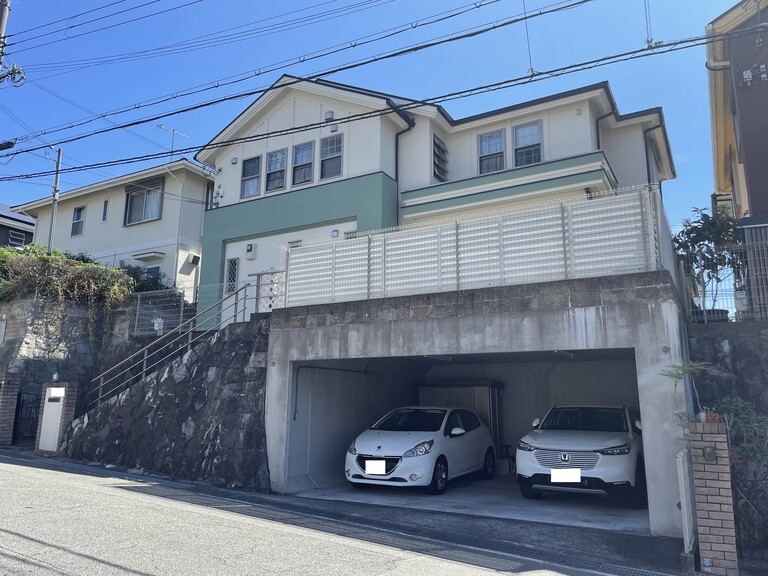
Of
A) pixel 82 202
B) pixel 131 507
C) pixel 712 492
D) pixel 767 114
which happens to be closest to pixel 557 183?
pixel 767 114

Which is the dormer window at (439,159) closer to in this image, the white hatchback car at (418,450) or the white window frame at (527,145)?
the white window frame at (527,145)

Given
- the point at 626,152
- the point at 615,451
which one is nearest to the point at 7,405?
the point at 615,451

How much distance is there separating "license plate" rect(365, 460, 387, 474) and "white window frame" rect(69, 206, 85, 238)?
1890cm

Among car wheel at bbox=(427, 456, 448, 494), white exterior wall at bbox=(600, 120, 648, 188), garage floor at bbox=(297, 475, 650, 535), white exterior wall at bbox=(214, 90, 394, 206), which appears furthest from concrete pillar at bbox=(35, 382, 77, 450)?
white exterior wall at bbox=(600, 120, 648, 188)

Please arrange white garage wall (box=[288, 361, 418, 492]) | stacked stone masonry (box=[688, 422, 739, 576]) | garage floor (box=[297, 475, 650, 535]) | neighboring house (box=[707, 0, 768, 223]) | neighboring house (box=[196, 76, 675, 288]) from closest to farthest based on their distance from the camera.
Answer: stacked stone masonry (box=[688, 422, 739, 576])
garage floor (box=[297, 475, 650, 535])
white garage wall (box=[288, 361, 418, 492])
neighboring house (box=[707, 0, 768, 223])
neighboring house (box=[196, 76, 675, 288])

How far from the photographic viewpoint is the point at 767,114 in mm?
11750

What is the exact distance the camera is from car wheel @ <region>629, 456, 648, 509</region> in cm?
849

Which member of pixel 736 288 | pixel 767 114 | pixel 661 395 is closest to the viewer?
pixel 661 395

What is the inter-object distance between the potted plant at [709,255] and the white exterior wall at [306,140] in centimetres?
745

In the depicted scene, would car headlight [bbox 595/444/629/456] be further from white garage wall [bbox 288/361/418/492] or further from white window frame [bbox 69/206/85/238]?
white window frame [bbox 69/206/85/238]

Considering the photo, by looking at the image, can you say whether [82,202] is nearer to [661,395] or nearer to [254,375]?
[254,375]

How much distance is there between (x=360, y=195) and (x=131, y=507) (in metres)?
9.46

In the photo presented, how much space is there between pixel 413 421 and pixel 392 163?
7.50 metres

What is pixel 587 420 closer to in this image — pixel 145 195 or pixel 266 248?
pixel 266 248
